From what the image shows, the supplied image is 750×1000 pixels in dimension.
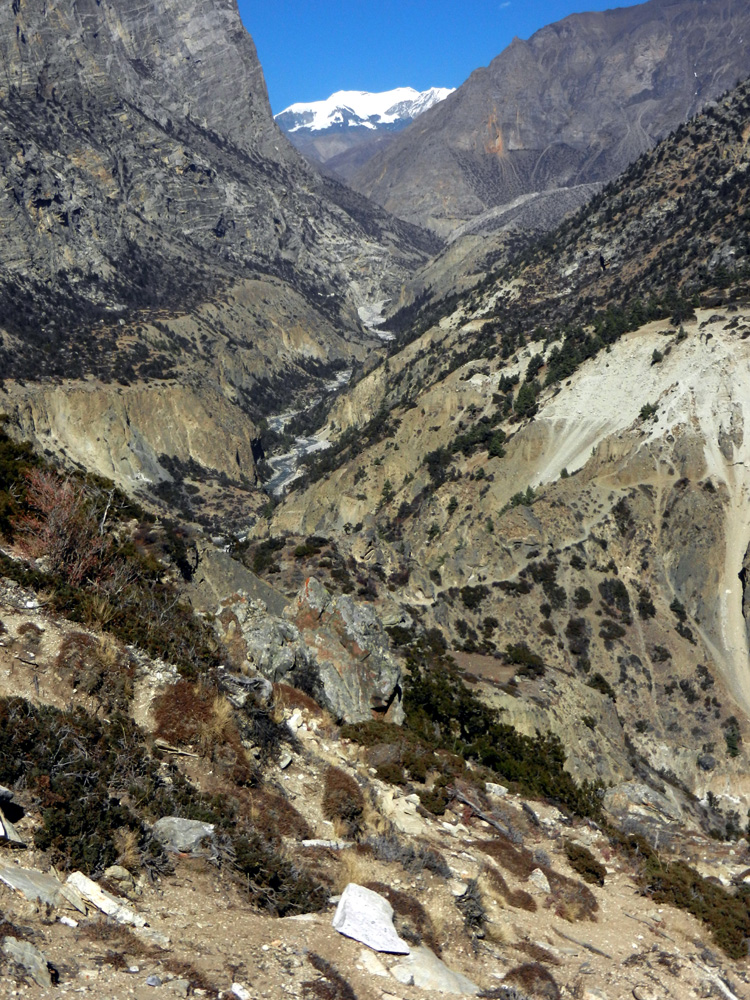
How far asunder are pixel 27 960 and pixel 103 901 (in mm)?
1554

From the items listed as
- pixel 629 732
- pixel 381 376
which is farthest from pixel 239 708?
pixel 381 376

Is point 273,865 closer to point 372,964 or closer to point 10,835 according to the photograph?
point 372,964

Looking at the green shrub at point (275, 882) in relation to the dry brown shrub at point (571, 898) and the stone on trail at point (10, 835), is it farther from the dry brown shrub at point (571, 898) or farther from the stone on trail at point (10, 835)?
the dry brown shrub at point (571, 898)

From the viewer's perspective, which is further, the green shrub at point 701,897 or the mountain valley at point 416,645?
the green shrub at point 701,897

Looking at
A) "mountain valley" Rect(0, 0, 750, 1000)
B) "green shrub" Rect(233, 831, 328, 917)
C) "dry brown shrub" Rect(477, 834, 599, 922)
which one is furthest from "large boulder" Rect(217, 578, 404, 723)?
"green shrub" Rect(233, 831, 328, 917)

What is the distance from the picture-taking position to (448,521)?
189 feet

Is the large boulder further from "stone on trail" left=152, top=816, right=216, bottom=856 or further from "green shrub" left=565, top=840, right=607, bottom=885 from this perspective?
"stone on trail" left=152, top=816, right=216, bottom=856

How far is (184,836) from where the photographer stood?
1105 cm

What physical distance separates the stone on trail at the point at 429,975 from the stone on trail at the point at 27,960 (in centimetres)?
363

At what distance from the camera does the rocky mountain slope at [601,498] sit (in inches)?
1556

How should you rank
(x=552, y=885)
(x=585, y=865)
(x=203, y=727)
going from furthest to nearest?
(x=585, y=865) → (x=552, y=885) → (x=203, y=727)

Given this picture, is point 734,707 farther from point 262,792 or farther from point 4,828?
point 4,828

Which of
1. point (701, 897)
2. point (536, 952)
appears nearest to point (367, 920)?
point (536, 952)

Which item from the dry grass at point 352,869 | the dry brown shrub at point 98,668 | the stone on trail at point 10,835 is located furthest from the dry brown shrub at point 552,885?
the stone on trail at point 10,835
